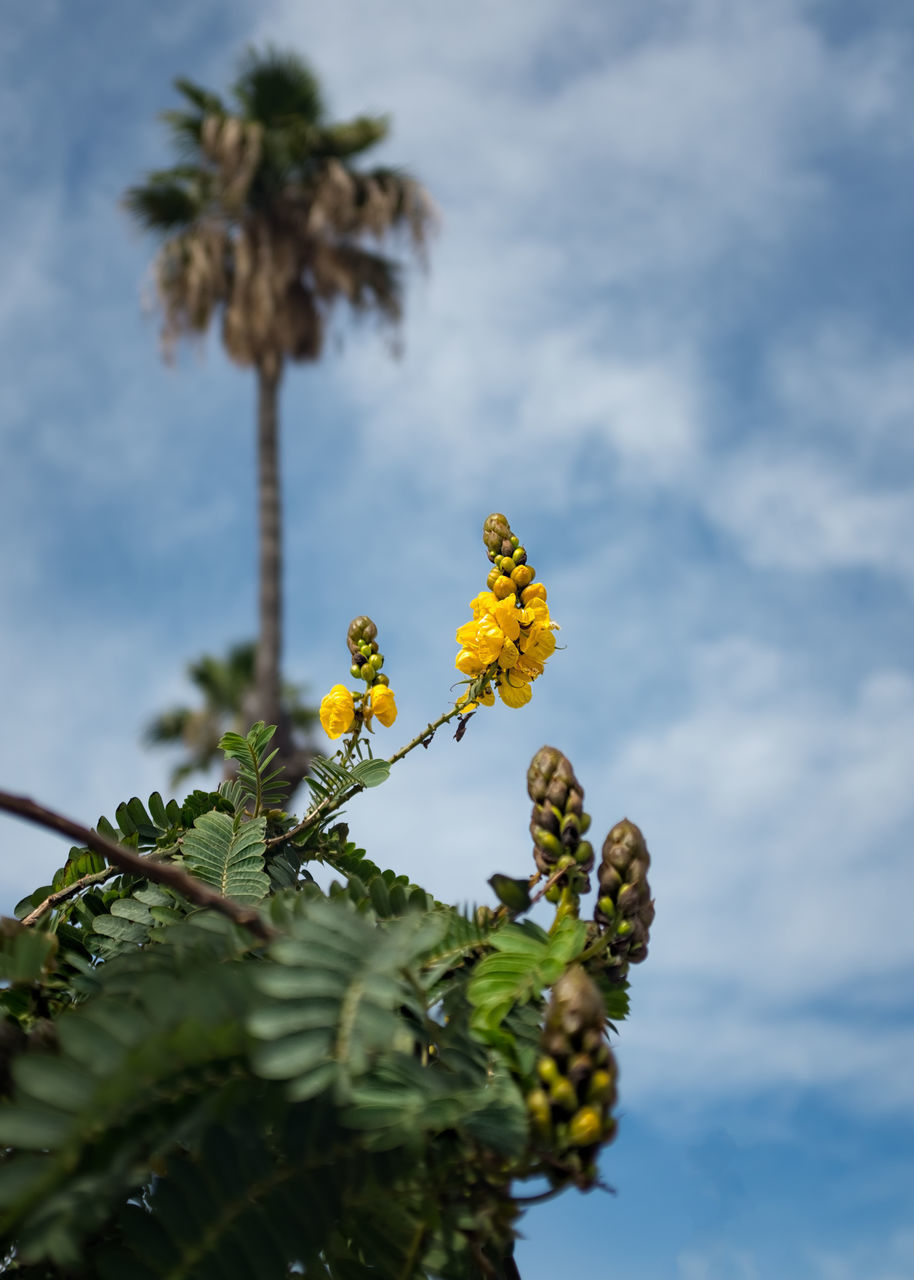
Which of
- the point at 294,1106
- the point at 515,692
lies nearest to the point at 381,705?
the point at 515,692

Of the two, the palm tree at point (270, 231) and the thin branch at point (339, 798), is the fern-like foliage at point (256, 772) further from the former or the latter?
the palm tree at point (270, 231)

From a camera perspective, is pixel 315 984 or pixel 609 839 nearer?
pixel 315 984

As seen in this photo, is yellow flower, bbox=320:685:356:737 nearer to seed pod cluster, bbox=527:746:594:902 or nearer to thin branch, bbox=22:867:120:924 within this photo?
thin branch, bbox=22:867:120:924

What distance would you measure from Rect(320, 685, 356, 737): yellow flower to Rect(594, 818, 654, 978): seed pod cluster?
29.8 inches

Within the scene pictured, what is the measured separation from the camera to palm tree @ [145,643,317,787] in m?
17.9

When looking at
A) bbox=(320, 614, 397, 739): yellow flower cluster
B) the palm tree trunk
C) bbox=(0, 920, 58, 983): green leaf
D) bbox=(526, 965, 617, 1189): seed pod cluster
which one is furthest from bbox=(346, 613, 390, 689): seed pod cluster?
the palm tree trunk

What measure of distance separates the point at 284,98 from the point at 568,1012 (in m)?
20.4

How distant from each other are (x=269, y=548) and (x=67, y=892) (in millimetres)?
17143

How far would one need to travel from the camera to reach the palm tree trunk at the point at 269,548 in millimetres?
17269

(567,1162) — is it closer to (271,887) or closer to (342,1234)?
(342,1234)

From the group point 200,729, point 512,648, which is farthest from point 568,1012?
point 200,729

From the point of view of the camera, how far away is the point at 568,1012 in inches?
31.1

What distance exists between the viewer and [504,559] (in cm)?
159

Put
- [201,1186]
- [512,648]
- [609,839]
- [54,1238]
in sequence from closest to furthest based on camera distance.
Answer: [54,1238] → [201,1186] → [609,839] → [512,648]
